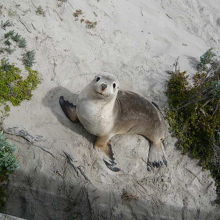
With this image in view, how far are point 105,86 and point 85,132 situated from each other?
1.31 meters

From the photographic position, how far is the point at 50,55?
18.9 ft

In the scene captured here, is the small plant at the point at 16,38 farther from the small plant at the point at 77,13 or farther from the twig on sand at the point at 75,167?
the twig on sand at the point at 75,167

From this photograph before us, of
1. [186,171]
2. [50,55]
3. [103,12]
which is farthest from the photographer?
→ [103,12]

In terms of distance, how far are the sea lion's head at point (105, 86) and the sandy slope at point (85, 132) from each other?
111 cm

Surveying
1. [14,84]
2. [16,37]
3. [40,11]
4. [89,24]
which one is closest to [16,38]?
[16,37]

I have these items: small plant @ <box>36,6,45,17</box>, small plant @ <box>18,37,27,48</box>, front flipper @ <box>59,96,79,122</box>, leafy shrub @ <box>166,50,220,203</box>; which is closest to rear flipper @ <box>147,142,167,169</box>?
leafy shrub @ <box>166,50,220,203</box>

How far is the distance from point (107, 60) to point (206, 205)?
3365 millimetres

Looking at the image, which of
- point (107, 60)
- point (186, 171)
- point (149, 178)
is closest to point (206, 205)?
point (186, 171)

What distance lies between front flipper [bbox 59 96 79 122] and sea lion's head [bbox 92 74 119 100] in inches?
36.3

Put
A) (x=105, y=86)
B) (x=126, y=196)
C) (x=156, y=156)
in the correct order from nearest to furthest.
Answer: (x=105, y=86) → (x=126, y=196) → (x=156, y=156)

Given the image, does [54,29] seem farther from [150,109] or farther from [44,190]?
[44,190]

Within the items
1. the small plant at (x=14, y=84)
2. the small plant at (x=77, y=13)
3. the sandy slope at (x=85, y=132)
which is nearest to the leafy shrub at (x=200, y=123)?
the sandy slope at (x=85, y=132)

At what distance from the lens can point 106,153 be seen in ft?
16.5

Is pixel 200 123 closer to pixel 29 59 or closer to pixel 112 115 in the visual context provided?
pixel 112 115
